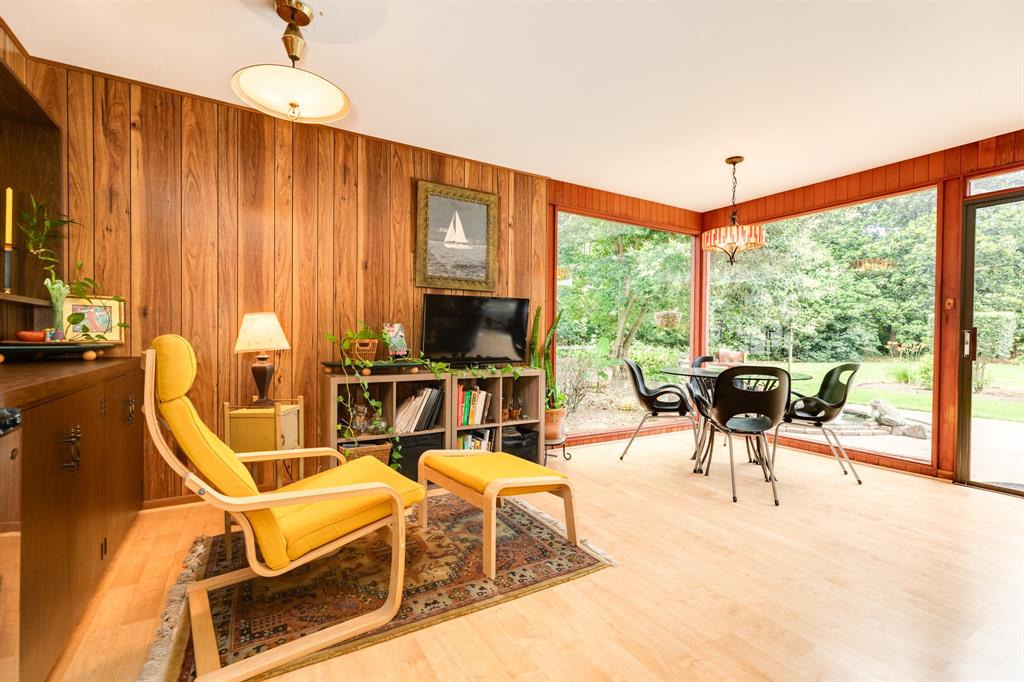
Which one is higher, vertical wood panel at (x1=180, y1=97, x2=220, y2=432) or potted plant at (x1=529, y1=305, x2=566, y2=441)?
vertical wood panel at (x1=180, y1=97, x2=220, y2=432)

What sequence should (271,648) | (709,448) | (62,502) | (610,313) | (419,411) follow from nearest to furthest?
(62,502) → (271,648) → (419,411) → (709,448) → (610,313)

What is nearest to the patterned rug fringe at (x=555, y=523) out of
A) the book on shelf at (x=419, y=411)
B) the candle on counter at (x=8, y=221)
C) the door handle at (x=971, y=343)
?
the book on shelf at (x=419, y=411)

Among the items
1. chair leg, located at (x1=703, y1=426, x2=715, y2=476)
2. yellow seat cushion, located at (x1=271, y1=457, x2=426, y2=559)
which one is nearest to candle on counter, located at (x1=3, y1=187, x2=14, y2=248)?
yellow seat cushion, located at (x1=271, y1=457, x2=426, y2=559)

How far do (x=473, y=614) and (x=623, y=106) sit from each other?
293 centimetres

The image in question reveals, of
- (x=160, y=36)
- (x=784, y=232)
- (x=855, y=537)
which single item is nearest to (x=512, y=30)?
(x=160, y=36)

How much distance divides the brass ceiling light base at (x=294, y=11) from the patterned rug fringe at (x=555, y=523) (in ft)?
9.15

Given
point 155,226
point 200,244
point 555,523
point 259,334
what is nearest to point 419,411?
point 259,334

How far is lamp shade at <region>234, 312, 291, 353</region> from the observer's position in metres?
2.76

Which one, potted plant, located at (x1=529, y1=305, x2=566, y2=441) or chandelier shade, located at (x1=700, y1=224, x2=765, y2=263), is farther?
potted plant, located at (x1=529, y1=305, x2=566, y2=441)

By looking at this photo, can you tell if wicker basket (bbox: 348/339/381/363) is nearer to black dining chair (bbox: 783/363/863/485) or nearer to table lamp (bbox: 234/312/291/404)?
table lamp (bbox: 234/312/291/404)

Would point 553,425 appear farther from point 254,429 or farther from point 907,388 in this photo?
point 907,388

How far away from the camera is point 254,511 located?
5.24 ft

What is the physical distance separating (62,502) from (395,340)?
2.11m

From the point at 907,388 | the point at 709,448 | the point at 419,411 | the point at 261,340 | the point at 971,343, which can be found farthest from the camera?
the point at 907,388
